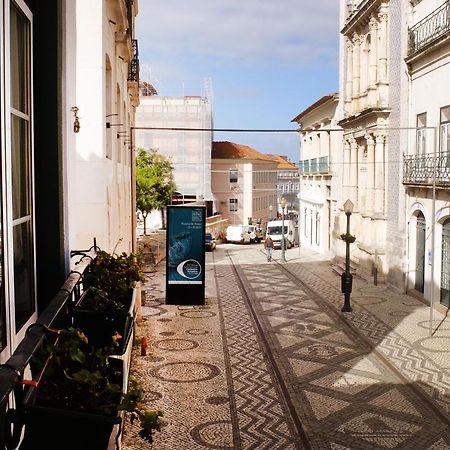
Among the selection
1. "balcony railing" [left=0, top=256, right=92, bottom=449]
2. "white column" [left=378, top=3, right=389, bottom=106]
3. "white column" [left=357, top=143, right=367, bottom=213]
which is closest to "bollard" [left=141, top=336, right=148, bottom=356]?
"balcony railing" [left=0, top=256, right=92, bottom=449]

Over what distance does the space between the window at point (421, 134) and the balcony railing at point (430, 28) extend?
196 cm

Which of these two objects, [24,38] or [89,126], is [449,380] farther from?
[24,38]

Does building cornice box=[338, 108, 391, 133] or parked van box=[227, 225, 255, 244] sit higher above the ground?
building cornice box=[338, 108, 391, 133]

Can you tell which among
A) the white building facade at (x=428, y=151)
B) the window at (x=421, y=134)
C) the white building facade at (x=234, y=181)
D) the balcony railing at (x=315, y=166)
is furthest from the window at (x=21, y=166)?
the white building facade at (x=234, y=181)

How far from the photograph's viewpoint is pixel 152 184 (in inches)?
1566

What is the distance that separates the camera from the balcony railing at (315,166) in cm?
3183

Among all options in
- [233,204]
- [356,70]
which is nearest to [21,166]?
[356,70]

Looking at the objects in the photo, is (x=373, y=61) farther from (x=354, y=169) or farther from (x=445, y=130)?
(x=445, y=130)

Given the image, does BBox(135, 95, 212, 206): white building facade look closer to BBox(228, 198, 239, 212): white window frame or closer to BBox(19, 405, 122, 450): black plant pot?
BBox(228, 198, 239, 212): white window frame

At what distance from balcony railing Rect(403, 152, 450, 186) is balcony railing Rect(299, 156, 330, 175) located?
39.4 feet

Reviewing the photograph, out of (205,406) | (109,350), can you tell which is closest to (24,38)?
(109,350)

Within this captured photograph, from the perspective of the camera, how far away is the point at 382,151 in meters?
21.9

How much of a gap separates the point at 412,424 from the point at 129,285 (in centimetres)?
495

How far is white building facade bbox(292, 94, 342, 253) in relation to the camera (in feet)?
102
